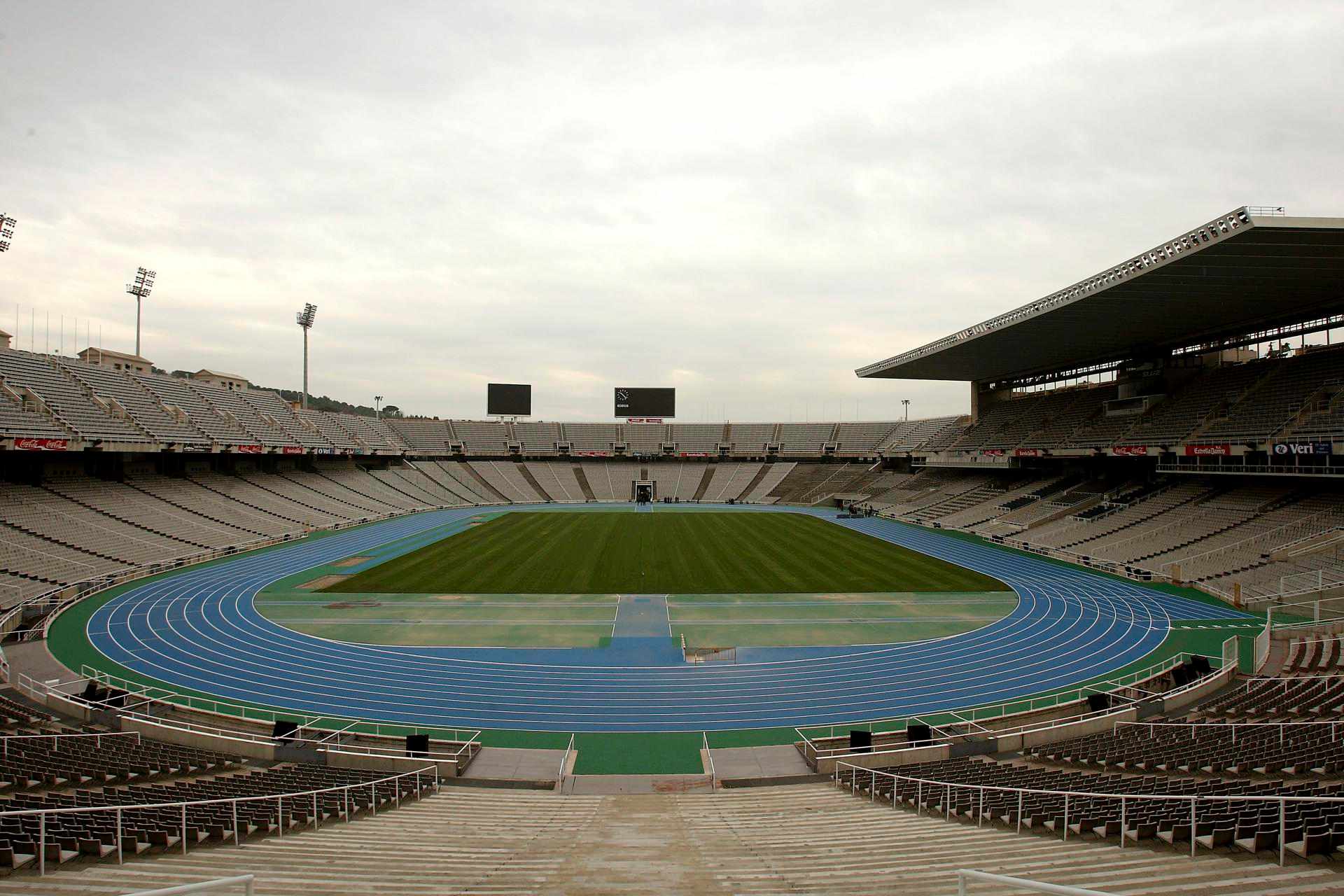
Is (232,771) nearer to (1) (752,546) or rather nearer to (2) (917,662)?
(2) (917,662)

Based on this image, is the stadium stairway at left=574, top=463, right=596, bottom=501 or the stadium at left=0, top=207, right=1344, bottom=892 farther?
the stadium stairway at left=574, top=463, right=596, bottom=501

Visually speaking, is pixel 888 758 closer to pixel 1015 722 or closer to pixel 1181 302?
pixel 1015 722

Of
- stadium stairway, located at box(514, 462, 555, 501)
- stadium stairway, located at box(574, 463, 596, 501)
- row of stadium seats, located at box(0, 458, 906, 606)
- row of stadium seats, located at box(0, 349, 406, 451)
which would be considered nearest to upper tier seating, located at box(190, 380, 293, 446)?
row of stadium seats, located at box(0, 349, 406, 451)

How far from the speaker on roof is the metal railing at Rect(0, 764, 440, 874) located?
9.10m

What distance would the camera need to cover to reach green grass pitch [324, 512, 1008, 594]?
28.9m

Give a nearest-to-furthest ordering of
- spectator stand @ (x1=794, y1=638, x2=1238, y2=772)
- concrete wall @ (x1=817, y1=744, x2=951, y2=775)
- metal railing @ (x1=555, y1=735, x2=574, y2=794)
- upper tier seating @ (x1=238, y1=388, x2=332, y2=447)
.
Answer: metal railing @ (x1=555, y1=735, x2=574, y2=794) < concrete wall @ (x1=817, y1=744, x2=951, y2=775) < spectator stand @ (x1=794, y1=638, x2=1238, y2=772) < upper tier seating @ (x1=238, y1=388, x2=332, y2=447)

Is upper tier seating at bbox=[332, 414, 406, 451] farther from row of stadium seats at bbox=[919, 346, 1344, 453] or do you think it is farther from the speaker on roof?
the speaker on roof

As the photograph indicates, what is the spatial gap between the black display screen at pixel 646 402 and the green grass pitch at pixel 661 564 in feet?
103

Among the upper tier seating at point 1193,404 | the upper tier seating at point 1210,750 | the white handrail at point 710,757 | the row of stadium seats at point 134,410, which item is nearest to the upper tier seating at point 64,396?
the row of stadium seats at point 134,410

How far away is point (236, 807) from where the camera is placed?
28.1 ft

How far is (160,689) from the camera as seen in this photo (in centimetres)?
1627

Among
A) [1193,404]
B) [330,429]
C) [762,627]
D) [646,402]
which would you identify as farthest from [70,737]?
[646,402]

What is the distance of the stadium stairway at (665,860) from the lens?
5.89 meters

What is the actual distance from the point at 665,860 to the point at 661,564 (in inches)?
1041
